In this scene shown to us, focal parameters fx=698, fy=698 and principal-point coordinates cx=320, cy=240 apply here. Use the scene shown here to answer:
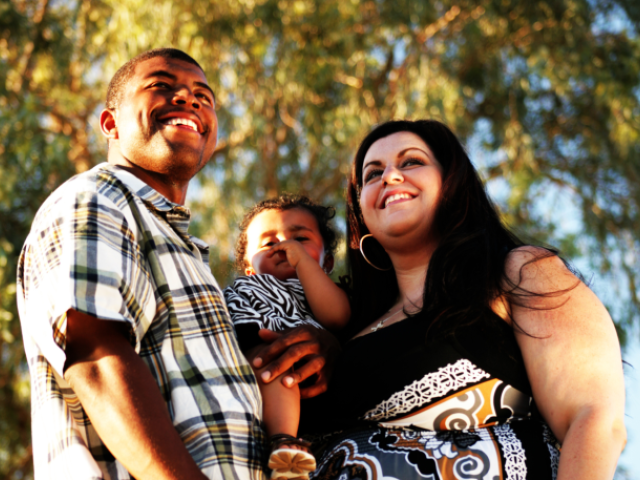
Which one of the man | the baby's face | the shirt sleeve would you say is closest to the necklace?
the baby's face

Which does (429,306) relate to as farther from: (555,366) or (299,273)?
(299,273)

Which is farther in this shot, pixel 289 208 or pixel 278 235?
pixel 289 208

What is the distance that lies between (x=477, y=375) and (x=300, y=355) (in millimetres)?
475

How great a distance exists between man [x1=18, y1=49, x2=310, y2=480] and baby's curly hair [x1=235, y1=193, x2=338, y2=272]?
1.08 metres

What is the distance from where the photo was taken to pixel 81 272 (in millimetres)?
1384

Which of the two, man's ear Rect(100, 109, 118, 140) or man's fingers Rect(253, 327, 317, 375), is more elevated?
man's ear Rect(100, 109, 118, 140)

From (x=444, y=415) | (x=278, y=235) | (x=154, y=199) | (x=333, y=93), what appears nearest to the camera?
(x=154, y=199)

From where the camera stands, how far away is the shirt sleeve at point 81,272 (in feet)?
4.49

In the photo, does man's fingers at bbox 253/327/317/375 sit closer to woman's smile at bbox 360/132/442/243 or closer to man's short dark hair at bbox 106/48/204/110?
woman's smile at bbox 360/132/442/243

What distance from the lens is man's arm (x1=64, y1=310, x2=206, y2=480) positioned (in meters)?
1.33

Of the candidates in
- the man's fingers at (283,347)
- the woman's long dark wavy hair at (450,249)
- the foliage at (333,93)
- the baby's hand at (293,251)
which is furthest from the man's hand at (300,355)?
the foliage at (333,93)

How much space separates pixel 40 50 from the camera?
664cm

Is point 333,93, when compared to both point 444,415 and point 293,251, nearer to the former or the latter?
point 293,251

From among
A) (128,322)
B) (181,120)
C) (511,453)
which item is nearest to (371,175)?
(181,120)
